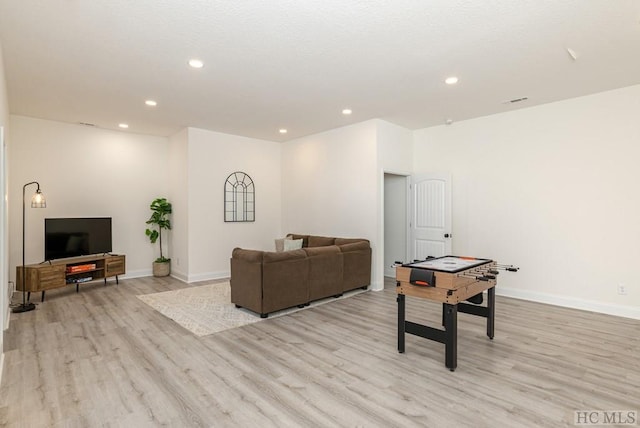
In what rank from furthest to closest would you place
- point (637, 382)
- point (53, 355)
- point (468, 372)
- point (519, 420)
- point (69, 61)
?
1. point (69, 61)
2. point (53, 355)
3. point (468, 372)
4. point (637, 382)
5. point (519, 420)

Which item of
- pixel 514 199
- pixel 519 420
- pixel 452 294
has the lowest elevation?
pixel 519 420

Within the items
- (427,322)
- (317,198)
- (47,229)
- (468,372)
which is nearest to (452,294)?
(468,372)

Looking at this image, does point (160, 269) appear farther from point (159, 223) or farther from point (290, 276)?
point (290, 276)

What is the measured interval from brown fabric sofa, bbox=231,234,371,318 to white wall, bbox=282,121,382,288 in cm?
74

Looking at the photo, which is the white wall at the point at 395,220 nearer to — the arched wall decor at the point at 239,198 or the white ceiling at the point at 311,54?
the white ceiling at the point at 311,54

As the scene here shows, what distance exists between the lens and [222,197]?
664 cm

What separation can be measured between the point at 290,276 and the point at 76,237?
3853 millimetres

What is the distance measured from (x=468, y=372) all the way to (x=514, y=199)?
131 inches

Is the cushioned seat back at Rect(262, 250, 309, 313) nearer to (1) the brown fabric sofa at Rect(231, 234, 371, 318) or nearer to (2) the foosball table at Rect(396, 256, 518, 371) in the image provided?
(1) the brown fabric sofa at Rect(231, 234, 371, 318)

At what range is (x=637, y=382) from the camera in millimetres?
2578

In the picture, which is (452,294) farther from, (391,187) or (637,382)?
→ (391,187)

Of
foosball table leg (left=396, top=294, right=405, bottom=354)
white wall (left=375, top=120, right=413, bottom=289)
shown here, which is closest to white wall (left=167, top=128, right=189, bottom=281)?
white wall (left=375, top=120, right=413, bottom=289)

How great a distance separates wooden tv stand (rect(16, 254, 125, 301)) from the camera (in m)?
4.80

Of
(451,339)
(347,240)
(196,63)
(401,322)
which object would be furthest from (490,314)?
(196,63)
